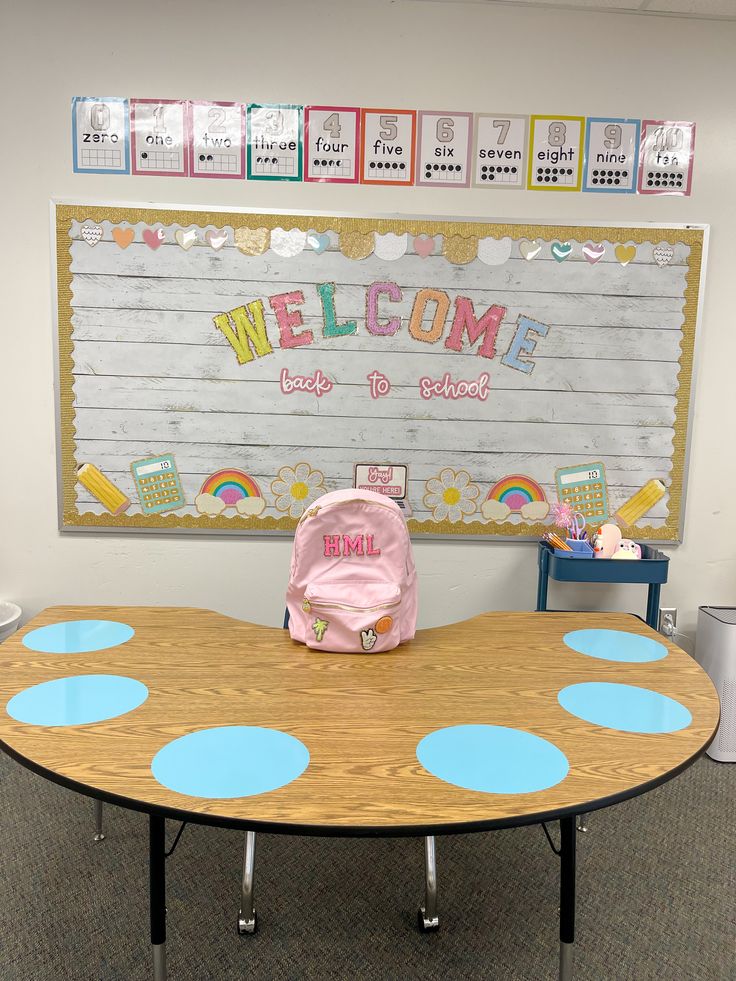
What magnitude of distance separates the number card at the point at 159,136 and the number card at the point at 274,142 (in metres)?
0.24

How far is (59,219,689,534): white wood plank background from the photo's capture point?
105 inches

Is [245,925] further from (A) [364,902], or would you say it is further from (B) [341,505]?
(B) [341,505]

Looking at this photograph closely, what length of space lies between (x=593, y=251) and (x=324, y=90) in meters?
1.15

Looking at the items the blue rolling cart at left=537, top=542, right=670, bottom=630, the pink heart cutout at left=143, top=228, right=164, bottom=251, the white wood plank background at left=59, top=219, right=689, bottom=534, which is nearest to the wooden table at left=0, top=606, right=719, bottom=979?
the blue rolling cart at left=537, top=542, right=670, bottom=630

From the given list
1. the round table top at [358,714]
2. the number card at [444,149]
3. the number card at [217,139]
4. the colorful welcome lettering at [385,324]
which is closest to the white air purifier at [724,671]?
the round table top at [358,714]

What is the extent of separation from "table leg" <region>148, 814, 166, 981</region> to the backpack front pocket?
560 millimetres

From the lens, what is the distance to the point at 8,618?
2.71 metres

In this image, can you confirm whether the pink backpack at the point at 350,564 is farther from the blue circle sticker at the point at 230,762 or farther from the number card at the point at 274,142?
the number card at the point at 274,142

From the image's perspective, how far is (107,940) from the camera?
5.49ft

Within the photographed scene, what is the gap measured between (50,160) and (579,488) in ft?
7.64

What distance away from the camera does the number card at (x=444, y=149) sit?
8.52 ft

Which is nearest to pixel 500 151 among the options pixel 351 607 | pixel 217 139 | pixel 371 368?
pixel 371 368

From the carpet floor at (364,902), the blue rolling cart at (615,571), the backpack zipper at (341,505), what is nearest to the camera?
the carpet floor at (364,902)

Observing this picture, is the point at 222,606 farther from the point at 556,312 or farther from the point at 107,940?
the point at 556,312
